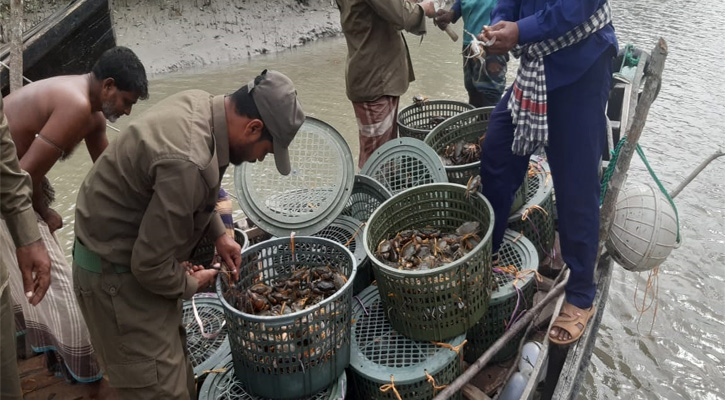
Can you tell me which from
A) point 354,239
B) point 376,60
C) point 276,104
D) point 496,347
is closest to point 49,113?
point 276,104

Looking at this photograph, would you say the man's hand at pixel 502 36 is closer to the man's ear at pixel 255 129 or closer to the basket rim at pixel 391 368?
→ the man's ear at pixel 255 129

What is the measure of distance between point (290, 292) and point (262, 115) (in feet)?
3.55

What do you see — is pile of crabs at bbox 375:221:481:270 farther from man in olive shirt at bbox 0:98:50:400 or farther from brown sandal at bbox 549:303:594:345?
man in olive shirt at bbox 0:98:50:400

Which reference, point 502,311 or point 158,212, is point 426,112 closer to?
point 502,311

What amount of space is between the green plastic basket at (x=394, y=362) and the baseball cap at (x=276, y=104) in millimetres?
1256

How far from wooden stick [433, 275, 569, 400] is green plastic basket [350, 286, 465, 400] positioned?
0.09 m

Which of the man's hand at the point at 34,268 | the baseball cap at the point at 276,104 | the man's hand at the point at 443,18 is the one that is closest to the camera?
the baseball cap at the point at 276,104

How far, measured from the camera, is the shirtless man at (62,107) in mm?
2744

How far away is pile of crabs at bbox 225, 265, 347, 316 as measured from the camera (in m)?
2.71

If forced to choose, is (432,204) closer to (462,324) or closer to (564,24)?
Answer: (462,324)

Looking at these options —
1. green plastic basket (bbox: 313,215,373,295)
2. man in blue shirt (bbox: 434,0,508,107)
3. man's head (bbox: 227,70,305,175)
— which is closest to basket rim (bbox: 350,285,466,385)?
green plastic basket (bbox: 313,215,373,295)

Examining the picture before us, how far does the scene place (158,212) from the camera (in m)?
1.97

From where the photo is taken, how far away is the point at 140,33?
11125mm

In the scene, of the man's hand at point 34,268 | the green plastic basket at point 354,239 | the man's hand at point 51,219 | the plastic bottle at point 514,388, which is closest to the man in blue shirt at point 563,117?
the plastic bottle at point 514,388
